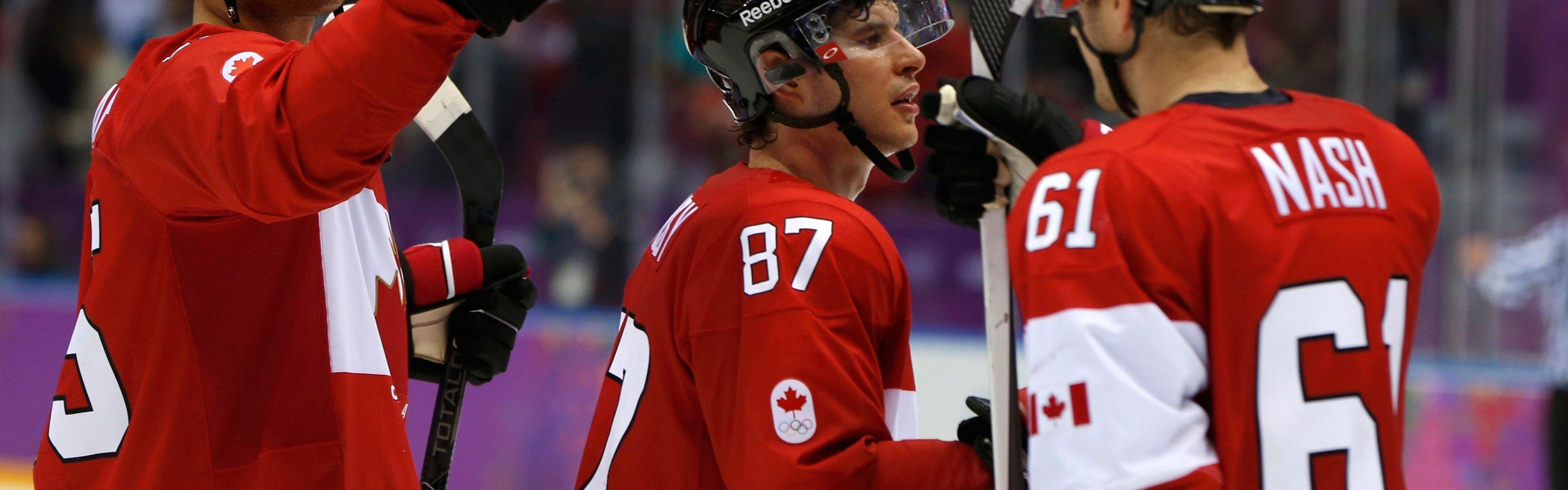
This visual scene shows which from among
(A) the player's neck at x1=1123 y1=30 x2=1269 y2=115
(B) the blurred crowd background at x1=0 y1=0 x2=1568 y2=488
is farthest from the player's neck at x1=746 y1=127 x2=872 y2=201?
(B) the blurred crowd background at x1=0 y1=0 x2=1568 y2=488

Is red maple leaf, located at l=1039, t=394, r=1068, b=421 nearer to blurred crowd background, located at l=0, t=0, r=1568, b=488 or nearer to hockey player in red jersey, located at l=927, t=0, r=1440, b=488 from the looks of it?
hockey player in red jersey, located at l=927, t=0, r=1440, b=488

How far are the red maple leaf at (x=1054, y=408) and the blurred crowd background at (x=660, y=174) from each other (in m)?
3.94

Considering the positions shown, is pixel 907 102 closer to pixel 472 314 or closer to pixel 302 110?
pixel 472 314

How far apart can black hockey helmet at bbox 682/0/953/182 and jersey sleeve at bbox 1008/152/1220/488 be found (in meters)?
0.81

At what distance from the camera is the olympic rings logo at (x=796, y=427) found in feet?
7.22

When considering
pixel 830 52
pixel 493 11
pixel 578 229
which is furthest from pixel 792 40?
pixel 578 229

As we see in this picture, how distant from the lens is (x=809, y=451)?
220cm

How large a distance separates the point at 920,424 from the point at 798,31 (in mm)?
3184

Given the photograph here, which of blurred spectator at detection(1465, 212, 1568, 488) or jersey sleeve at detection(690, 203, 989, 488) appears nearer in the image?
jersey sleeve at detection(690, 203, 989, 488)

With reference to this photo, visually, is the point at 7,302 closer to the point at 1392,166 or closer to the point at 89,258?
the point at 89,258

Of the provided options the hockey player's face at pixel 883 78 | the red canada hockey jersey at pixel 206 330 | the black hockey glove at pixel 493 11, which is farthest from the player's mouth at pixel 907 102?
the black hockey glove at pixel 493 11

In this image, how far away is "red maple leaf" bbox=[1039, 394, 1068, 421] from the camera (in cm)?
178

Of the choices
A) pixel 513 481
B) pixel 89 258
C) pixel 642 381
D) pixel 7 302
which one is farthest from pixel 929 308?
pixel 89 258

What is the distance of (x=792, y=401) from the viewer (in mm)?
2219
